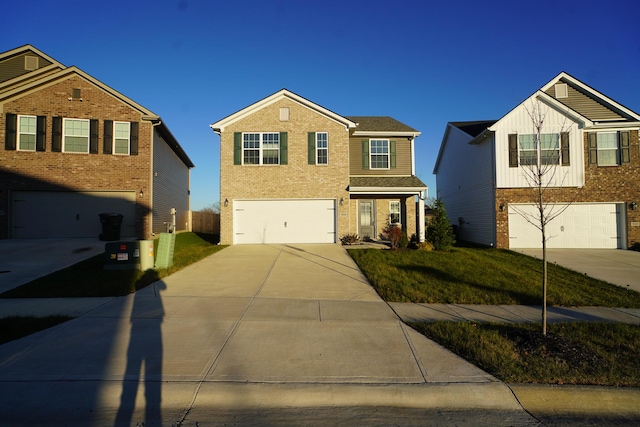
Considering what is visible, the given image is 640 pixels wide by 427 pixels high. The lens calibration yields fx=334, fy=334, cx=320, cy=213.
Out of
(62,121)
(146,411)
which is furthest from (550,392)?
(62,121)

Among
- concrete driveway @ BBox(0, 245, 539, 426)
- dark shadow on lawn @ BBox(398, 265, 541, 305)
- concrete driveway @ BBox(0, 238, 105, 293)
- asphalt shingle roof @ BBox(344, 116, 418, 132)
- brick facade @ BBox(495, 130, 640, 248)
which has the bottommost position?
concrete driveway @ BBox(0, 245, 539, 426)

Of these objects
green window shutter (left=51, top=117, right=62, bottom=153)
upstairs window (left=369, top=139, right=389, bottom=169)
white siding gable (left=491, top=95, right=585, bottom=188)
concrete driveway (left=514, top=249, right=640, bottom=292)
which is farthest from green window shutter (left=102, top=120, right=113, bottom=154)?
concrete driveway (left=514, top=249, right=640, bottom=292)

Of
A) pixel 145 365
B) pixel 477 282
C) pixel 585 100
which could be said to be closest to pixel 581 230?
pixel 585 100

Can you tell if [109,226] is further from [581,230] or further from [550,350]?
[581,230]

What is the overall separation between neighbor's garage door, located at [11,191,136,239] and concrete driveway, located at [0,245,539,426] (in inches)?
444

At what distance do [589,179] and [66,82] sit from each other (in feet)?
81.3

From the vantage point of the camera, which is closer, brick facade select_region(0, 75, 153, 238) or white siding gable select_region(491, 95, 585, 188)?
brick facade select_region(0, 75, 153, 238)

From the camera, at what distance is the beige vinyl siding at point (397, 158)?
695 inches

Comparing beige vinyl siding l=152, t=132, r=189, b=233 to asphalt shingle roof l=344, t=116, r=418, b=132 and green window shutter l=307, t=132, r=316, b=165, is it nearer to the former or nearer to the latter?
green window shutter l=307, t=132, r=316, b=165

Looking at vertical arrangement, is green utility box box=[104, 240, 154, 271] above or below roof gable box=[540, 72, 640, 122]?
below

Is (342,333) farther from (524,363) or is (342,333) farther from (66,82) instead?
(66,82)

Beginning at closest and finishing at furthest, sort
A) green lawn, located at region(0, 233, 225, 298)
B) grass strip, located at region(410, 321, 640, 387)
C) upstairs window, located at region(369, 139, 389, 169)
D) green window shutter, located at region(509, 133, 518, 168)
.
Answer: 1. grass strip, located at region(410, 321, 640, 387)
2. green lawn, located at region(0, 233, 225, 298)
3. green window shutter, located at region(509, 133, 518, 168)
4. upstairs window, located at region(369, 139, 389, 169)

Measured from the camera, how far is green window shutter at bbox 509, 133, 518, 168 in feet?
51.0

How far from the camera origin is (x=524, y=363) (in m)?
4.03
